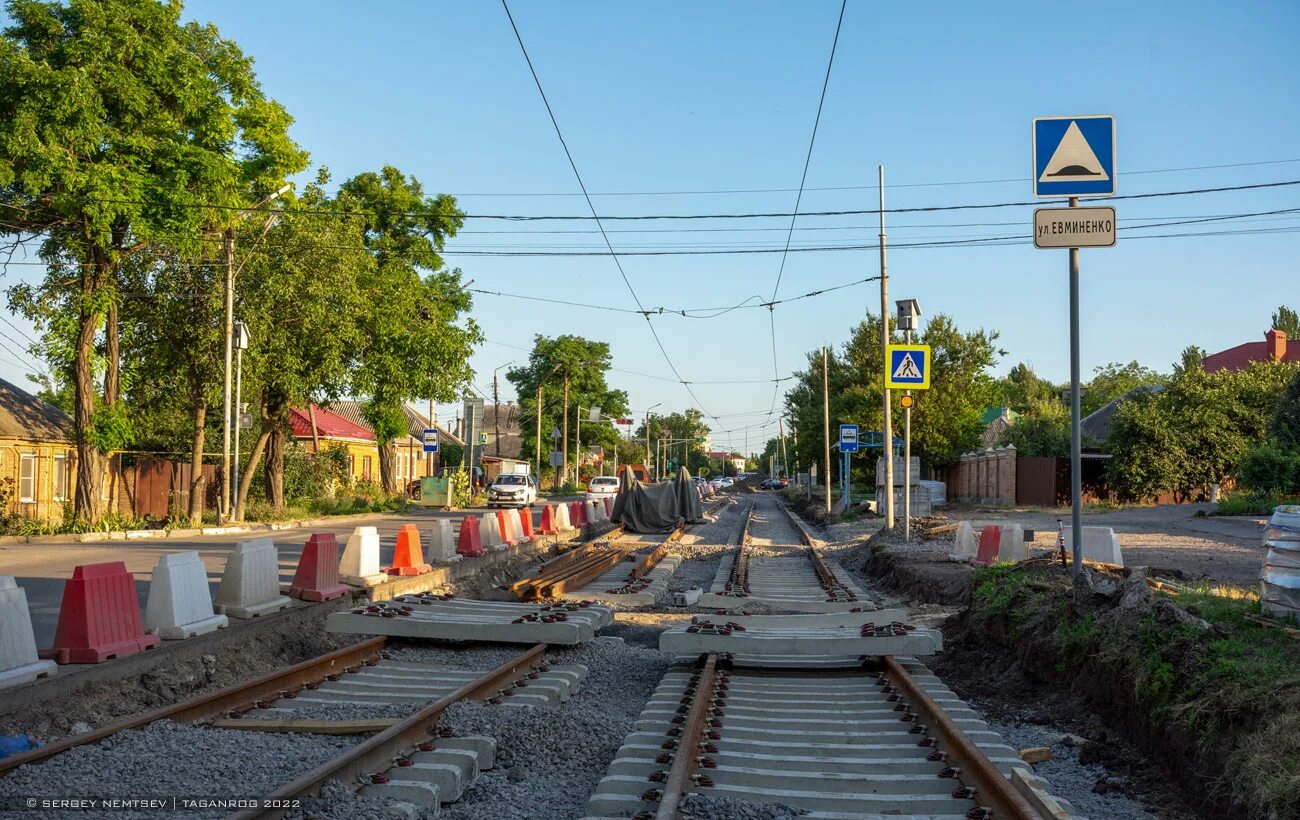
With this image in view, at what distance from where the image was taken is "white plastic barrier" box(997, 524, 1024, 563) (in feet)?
53.7

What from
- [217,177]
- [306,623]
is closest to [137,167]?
[217,177]

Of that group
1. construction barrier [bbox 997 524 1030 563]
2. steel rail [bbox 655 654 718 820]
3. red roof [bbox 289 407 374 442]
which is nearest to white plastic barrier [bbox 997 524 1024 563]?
construction barrier [bbox 997 524 1030 563]

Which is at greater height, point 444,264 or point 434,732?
point 444,264

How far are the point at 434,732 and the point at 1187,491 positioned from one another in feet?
130

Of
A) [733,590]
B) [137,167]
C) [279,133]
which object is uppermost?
[279,133]

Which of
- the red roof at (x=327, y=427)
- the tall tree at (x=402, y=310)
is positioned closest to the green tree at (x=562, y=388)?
the red roof at (x=327, y=427)

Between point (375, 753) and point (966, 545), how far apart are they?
1477 cm

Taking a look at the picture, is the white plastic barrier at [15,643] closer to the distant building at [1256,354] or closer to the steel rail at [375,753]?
the steel rail at [375,753]

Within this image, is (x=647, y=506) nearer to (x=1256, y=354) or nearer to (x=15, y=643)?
(x=15, y=643)

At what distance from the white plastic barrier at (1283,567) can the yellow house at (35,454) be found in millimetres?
30407

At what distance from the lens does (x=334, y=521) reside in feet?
115

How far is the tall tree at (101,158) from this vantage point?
24531 mm

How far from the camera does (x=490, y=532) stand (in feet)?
67.6

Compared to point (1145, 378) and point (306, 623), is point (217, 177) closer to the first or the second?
point (306, 623)
